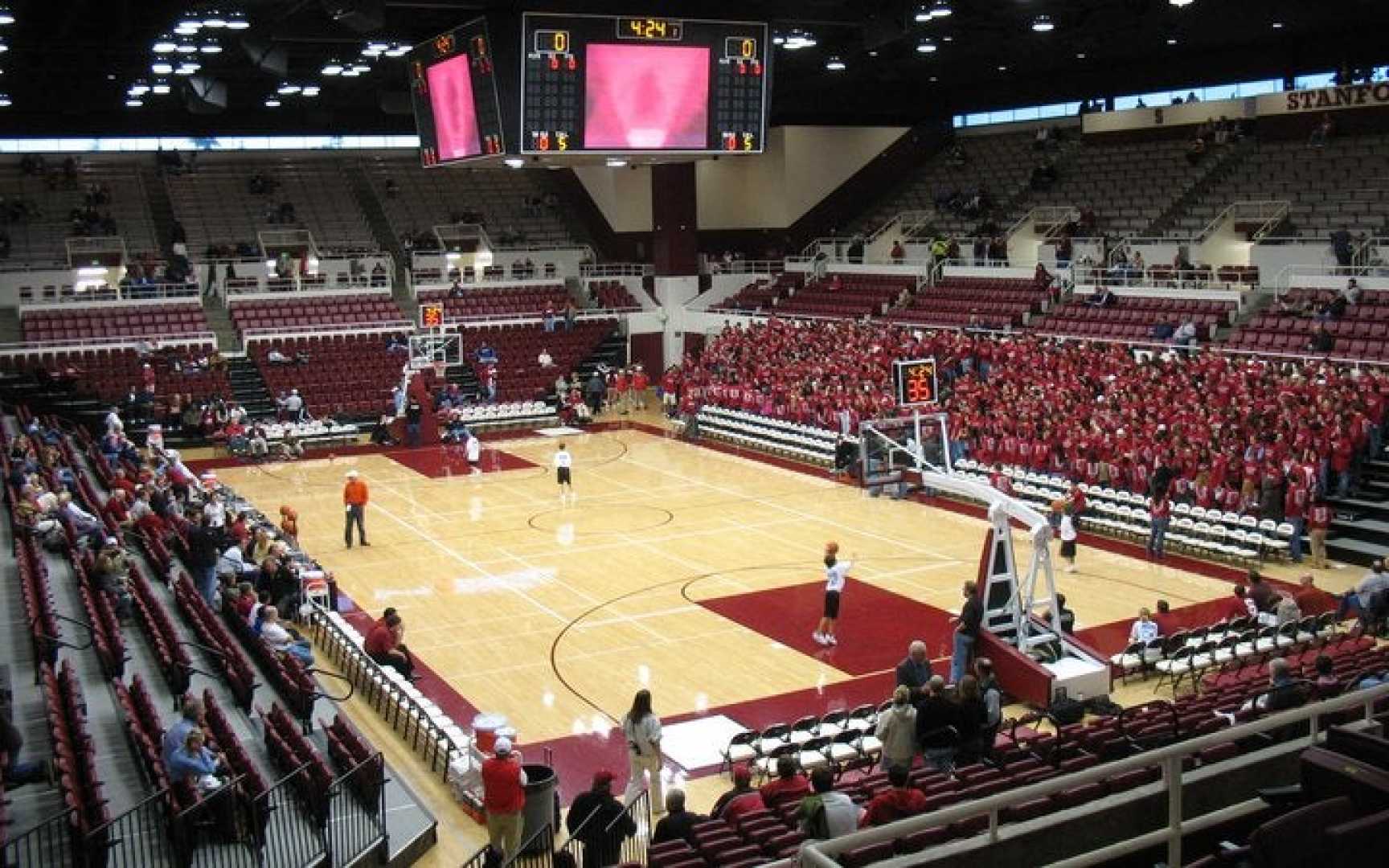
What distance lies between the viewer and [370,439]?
3753 cm

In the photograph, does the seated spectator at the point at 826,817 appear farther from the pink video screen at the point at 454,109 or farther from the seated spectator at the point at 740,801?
the pink video screen at the point at 454,109

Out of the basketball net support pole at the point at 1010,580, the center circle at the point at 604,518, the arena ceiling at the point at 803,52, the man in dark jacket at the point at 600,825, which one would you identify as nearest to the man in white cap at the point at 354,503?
the center circle at the point at 604,518

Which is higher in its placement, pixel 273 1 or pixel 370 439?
pixel 273 1

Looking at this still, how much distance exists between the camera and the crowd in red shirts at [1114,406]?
76.3 ft

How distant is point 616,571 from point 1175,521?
9.34 m

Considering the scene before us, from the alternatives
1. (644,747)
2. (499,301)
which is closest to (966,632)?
(644,747)

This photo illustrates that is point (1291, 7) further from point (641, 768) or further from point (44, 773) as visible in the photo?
point (44, 773)

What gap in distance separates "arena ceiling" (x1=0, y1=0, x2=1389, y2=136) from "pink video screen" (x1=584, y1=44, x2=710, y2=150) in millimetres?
836

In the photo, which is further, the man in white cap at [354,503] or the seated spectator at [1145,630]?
the man in white cap at [354,503]

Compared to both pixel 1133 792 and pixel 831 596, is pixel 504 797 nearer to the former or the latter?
pixel 1133 792

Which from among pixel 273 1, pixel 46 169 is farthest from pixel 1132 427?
pixel 46 169

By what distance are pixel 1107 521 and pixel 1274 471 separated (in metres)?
3.07

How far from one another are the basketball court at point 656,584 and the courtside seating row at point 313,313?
10.6 meters

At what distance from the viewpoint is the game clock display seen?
2145 cm
